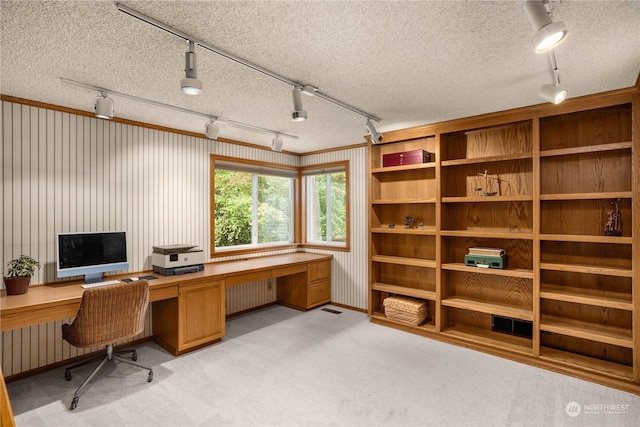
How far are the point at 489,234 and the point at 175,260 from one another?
3297 millimetres

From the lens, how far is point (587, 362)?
295cm

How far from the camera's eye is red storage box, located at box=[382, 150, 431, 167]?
390 cm

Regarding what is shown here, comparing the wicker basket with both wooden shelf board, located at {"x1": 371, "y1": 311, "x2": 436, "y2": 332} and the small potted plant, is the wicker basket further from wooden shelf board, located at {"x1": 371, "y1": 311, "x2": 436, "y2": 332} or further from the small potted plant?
the small potted plant

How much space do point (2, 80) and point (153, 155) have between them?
56.1 inches

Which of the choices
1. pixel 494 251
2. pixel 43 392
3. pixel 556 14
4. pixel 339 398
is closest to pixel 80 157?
pixel 43 392

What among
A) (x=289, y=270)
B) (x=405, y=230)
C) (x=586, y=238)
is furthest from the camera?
(x=289, y=270)

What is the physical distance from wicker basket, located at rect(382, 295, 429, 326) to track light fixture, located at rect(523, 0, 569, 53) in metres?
3.15

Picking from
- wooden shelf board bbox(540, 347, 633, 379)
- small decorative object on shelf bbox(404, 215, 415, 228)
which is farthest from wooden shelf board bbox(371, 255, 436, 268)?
wooden shelf board bbox(540, 347, 633, 379)

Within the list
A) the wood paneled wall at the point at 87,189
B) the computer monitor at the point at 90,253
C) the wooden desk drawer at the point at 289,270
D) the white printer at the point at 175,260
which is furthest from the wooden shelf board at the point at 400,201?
the computer monitor at the point at 90,253

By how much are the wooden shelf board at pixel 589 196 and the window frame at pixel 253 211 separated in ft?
11.4

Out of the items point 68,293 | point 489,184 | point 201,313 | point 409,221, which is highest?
point 489,184

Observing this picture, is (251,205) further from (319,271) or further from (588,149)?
(588,149)

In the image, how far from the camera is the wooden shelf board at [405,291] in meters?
3.85

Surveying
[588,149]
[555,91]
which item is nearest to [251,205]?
[555,91]
